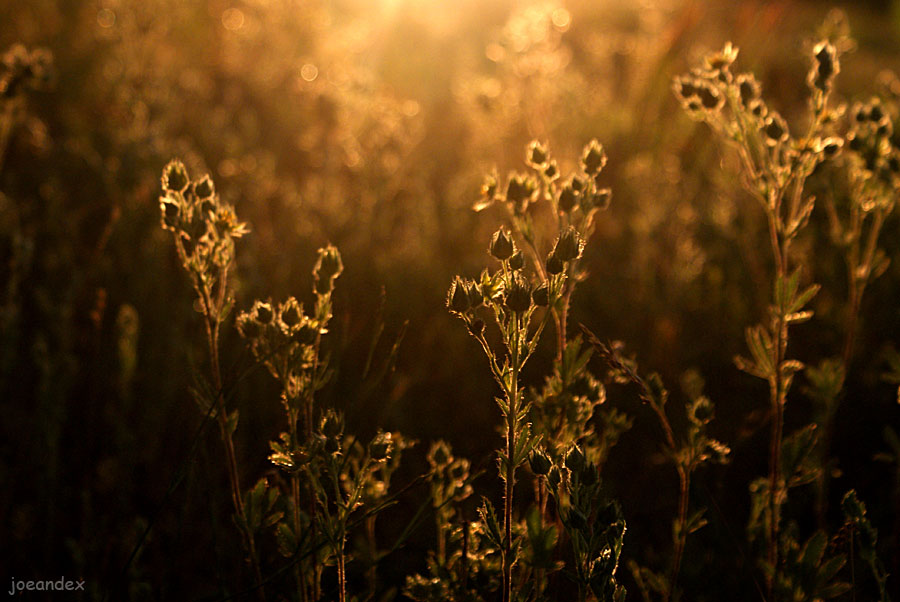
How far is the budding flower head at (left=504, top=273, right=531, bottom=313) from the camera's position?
1.18m

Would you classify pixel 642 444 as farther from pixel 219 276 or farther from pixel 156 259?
pixel 156 259

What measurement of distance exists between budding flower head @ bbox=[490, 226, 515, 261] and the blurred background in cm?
41

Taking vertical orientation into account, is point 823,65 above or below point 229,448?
above

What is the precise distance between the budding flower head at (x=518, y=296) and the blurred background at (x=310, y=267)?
1.23ft

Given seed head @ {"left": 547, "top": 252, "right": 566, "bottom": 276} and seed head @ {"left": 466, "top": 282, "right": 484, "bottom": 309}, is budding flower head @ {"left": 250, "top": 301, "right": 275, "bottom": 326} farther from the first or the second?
seed head @ {"left": 547, "top": 252, "right": 566, "bottom": 276}

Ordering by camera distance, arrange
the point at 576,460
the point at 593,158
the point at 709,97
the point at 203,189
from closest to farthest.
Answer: the point at 576,460 < the point at 203,189 < the point at 593,158 < the point at 709,97

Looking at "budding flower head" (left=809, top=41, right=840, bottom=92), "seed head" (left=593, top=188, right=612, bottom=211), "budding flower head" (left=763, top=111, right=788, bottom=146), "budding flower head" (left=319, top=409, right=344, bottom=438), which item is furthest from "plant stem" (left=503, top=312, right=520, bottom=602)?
"budding flower head" (left=809, top=41, right=840, bottom=92)

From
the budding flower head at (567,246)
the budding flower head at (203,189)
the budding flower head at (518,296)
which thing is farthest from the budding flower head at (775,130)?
the budding flower head at (203,189)

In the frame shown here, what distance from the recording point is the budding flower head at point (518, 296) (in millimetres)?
1183

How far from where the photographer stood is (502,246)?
4.08ft

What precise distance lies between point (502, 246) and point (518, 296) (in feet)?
0.34

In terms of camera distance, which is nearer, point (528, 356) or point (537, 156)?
point (528, 356)

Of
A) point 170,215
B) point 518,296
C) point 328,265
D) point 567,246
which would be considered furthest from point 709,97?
point 170,215

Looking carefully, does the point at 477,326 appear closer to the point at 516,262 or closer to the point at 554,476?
the point at 516,262
